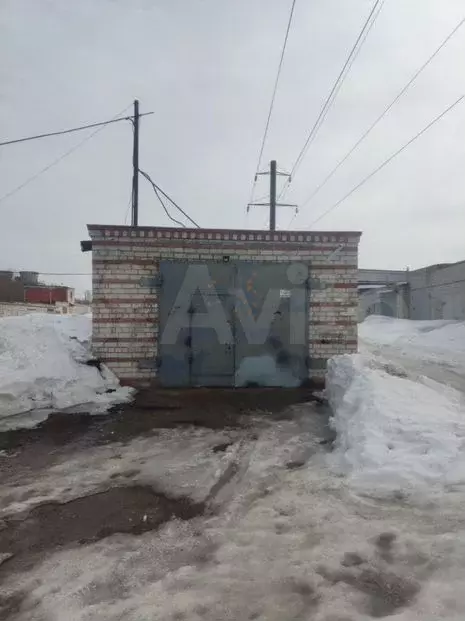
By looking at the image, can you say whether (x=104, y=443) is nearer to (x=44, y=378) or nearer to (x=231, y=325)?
(x=44, y=378)

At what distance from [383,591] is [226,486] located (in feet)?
5.68

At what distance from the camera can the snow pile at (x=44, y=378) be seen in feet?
20.9

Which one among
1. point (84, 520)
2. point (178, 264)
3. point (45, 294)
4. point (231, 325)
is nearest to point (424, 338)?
point (231, 325)

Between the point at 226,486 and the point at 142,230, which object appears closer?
the point at 226,486

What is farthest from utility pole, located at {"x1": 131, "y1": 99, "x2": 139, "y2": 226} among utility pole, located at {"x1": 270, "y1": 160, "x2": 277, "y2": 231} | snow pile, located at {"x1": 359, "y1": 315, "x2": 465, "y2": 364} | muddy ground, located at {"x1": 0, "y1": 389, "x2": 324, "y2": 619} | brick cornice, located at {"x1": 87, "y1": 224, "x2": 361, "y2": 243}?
snow pile, located at {"x1": 359, "y1": 315, "x2": 465, "y2": 364}

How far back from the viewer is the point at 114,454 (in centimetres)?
469

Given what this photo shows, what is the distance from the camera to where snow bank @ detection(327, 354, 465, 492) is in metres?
3.55

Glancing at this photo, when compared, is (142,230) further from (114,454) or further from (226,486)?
(226,486)

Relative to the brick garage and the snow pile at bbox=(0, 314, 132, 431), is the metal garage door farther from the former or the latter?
the snow pile at bbox=(0, 314, 132, 431)

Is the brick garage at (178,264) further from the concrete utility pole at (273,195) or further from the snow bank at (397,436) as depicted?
the concrete utility pole at (273,195)

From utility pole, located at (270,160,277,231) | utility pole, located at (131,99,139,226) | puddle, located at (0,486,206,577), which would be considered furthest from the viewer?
utility pole, located at (270,160,277,231)

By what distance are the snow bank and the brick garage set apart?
2.59 metres

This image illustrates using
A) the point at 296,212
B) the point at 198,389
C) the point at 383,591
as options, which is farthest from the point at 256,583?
the point at 296,212

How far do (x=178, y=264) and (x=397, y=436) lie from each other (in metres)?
5.19
